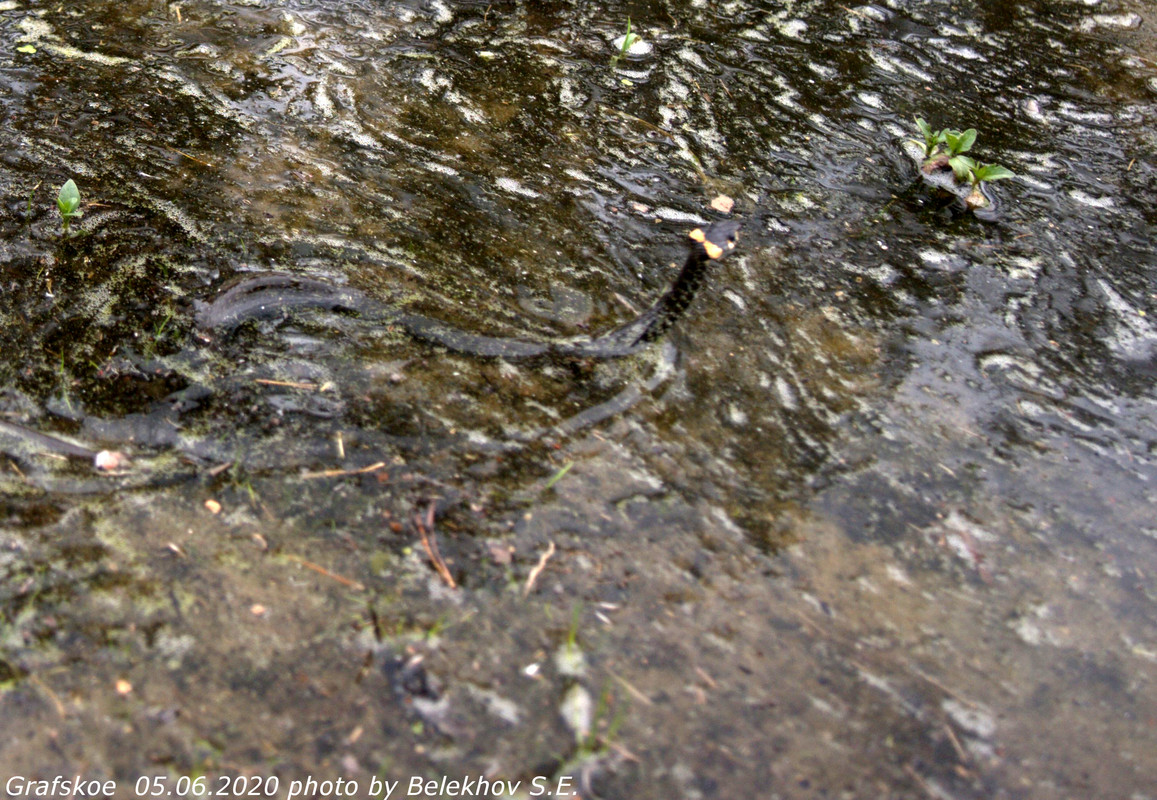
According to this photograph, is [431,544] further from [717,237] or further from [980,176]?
[980,176]

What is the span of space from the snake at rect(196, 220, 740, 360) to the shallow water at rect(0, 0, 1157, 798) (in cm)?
5

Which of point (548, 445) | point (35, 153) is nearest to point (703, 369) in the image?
point (548, 445)

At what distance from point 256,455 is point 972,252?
267 centimetres

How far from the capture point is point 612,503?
2295 millimetres

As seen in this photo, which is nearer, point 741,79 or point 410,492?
point 410,492

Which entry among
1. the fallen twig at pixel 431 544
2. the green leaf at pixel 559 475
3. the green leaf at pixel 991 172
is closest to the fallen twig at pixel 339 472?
the fallen twig at pixel 431 544

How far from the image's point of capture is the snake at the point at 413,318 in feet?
8.72

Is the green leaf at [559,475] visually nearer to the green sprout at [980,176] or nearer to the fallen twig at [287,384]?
the fallen twig at [287,384]

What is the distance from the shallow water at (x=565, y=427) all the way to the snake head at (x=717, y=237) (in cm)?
7

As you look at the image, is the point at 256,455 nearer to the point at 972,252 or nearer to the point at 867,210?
the point at 867,210

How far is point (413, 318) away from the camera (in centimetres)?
272

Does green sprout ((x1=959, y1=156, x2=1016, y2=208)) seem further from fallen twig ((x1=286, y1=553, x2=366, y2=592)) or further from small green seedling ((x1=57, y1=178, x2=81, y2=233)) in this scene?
small green seedling ((x1=57, y1=178, x2=81, y2=233))

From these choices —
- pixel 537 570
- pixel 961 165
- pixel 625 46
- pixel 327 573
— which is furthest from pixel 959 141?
pixel 327 573

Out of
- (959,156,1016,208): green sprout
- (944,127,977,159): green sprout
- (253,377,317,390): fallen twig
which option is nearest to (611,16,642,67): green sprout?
(944,127,977,159): green sprout
